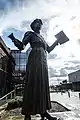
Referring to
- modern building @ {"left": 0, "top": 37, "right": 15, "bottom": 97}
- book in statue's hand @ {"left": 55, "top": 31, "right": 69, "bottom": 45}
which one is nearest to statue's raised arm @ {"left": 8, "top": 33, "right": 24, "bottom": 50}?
book in statue's hand @ {"left": 55, "top": 31, "right": 69, "bottom": 45}

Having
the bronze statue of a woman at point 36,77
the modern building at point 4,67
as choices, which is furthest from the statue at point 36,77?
the modern building at point 4,67

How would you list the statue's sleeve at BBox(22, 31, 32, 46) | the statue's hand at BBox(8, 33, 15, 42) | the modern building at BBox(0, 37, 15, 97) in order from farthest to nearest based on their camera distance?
the modern building at BBox(0, 37, 15, 97) < the statue's sleeve at BBox(22, 31, 32, 46) < the statue's hand at BBox(8, 33, 15, 42)

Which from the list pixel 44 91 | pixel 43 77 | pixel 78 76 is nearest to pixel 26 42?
pixel 43 77

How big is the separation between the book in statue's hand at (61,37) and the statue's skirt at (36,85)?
1.42 ft

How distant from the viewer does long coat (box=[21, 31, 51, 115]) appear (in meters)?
3.87

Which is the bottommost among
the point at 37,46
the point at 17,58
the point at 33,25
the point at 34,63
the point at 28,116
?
the point at 28,116

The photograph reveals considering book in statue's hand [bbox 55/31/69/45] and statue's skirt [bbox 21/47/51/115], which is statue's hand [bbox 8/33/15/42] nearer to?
statue's skirt [bbox 21/47/51/115]

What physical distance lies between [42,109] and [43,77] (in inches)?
25.0

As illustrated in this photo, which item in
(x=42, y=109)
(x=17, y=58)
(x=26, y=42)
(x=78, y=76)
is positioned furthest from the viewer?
(x=78, y=76)

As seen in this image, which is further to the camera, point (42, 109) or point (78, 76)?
point (78, 76)

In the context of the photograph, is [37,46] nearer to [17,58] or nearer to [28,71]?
[28,71]

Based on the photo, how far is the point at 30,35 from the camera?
165 inches

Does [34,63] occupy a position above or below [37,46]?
below

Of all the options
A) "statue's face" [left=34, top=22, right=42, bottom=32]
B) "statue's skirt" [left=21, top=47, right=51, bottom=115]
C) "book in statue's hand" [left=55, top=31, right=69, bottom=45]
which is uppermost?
"statue's face" [left=34, top=22, right=42, bottom=32]
